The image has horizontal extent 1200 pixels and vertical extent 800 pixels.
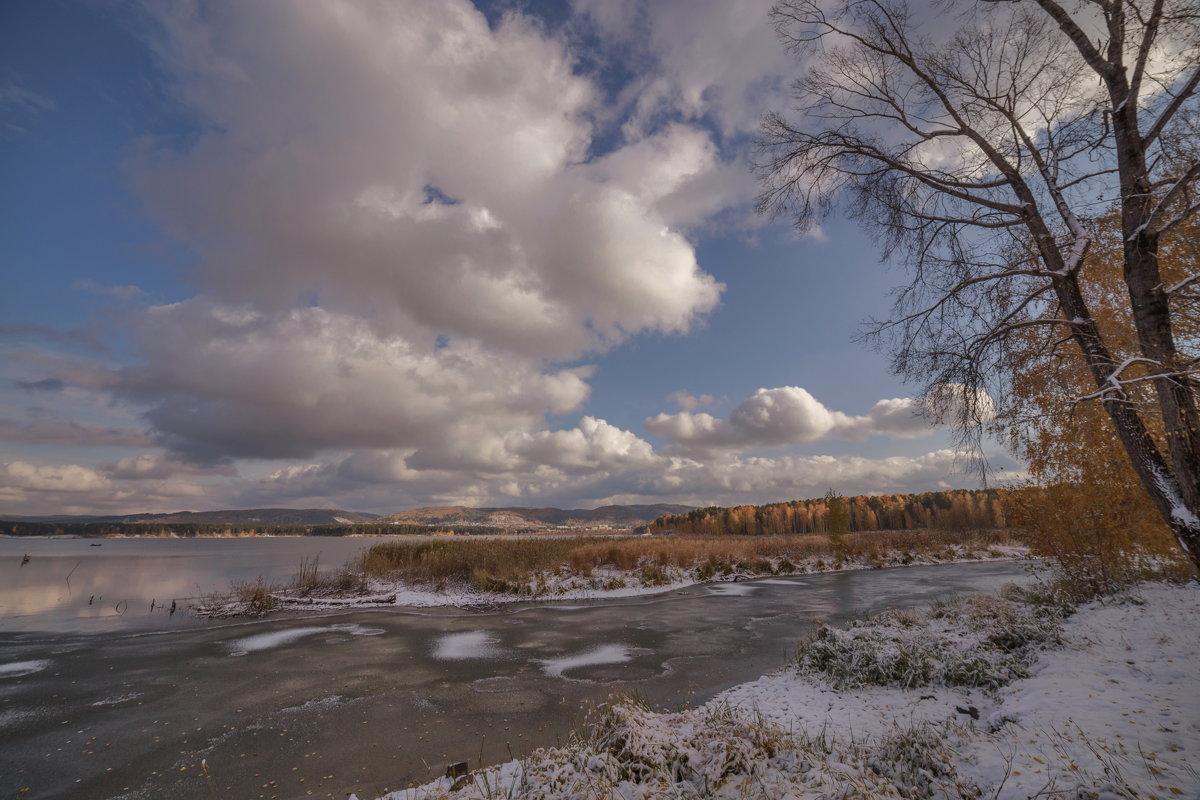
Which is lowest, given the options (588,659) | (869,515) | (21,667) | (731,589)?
(869,515)

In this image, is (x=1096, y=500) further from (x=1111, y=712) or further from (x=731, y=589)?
(x=731, y=589)

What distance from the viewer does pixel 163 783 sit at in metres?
5.90

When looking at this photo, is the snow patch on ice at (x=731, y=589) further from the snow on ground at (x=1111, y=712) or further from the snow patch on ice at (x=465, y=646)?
the snow on ground at (x=1111, y=712)

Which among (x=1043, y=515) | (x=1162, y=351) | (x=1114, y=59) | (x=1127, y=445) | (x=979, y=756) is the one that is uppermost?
(x=1114, y=59)

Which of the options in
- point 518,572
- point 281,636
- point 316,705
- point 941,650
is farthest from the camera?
point 518,572

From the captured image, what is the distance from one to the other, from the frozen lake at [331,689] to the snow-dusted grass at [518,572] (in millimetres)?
4013

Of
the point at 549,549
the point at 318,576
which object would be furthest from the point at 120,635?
the point at 549,549

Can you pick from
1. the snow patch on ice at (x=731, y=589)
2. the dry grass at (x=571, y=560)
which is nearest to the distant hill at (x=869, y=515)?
the dry grass at (x=571, y=560)

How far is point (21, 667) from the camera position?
11.1 m

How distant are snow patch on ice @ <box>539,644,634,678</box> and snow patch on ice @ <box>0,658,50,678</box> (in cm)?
1098

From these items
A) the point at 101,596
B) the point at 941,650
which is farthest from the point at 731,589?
the point at 101,596

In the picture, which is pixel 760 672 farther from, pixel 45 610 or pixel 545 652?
pixel 45 610

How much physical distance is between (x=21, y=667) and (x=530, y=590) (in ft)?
51.4

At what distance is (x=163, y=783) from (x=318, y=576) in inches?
799
